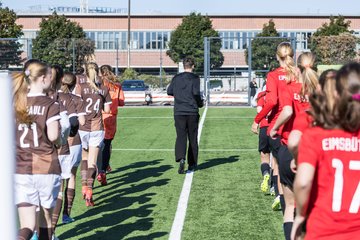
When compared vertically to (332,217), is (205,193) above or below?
below

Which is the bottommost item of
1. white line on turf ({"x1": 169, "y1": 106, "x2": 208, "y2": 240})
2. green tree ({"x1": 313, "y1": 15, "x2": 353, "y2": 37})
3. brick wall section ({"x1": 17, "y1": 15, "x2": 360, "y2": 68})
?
Result: white line on turf ({"x1": 169, "y1": 106, "x2": 208, "y2": 240})

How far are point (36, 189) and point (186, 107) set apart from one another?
24.5ft

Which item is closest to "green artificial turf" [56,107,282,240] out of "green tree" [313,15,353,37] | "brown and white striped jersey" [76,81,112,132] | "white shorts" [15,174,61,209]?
"brown and white striped jersey" [76,81,112,132]

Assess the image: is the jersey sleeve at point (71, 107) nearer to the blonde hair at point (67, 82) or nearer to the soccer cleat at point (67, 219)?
the blonde hair at point (67, 82)

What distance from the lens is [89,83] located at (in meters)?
10.2

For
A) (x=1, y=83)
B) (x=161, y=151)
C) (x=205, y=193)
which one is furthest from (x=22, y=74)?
(x=161, y=151)

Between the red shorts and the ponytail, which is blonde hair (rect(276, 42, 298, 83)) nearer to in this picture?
the ponytail

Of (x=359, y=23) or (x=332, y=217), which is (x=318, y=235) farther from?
(x=359, y=23)

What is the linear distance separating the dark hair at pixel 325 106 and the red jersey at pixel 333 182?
1.9 inches

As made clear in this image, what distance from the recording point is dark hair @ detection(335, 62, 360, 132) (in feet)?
12.3

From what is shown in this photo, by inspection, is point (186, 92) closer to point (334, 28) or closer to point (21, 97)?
point (21, 97)

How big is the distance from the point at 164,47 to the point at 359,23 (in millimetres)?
22394

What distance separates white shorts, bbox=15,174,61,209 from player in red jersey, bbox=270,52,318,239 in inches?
79.7

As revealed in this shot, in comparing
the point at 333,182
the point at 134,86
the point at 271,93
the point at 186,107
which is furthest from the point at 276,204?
the point at 134,86
